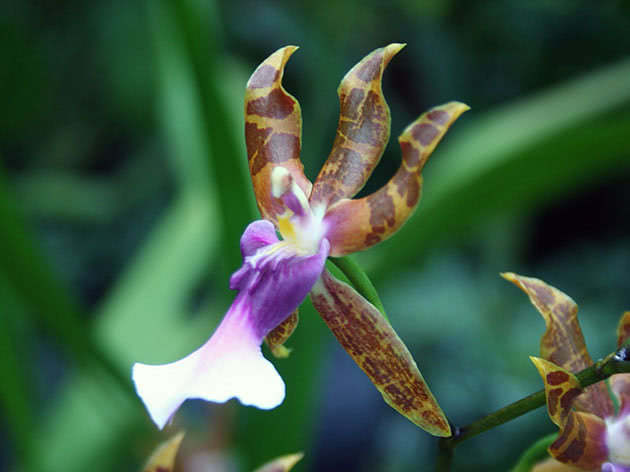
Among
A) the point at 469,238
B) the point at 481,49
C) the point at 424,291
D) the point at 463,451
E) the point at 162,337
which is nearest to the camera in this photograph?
the point at 162,337

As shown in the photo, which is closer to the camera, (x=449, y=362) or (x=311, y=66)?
(x=449, y=362)

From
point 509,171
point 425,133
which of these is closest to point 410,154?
point 425,133

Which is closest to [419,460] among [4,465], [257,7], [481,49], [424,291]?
[424,291]

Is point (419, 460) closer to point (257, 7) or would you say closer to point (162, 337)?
point (162, 337)

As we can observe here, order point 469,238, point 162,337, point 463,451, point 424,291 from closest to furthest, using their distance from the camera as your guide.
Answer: point 162,337
point 463,451
point 424,291
point 469,238

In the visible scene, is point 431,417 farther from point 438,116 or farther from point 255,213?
point 255,213

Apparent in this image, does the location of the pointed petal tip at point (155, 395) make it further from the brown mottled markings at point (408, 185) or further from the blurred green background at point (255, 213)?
the blurred green background at point (255, 213)
